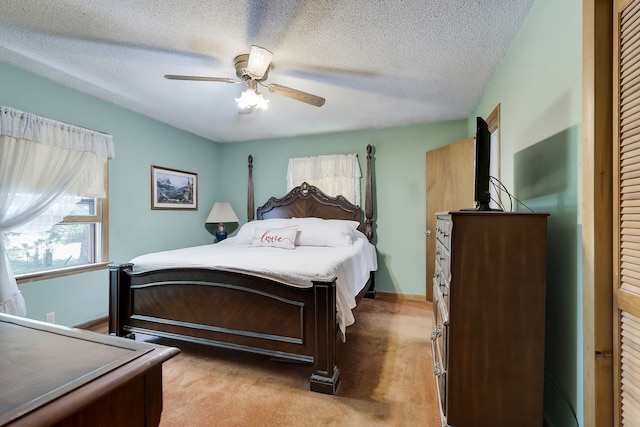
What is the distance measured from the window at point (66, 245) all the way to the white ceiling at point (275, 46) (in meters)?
1.19

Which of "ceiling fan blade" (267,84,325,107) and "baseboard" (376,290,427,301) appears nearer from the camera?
"ceiling fan blade" (267,84,325,107)

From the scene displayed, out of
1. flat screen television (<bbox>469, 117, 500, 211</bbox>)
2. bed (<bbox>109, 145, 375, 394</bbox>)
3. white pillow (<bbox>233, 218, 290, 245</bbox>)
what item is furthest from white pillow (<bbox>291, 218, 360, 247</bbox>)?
flat screen television (<bbox>469, 117, 500, 211</bbox>)

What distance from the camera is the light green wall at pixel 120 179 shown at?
240 cm

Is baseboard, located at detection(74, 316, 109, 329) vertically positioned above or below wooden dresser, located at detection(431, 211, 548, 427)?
below

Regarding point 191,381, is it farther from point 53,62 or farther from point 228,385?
point 53,62

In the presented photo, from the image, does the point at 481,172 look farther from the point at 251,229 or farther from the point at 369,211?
the point at 251,229

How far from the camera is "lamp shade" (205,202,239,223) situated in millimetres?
4305

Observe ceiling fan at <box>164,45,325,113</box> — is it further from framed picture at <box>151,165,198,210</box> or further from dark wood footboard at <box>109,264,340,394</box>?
framed picture at <box>151,165,198,210</box>

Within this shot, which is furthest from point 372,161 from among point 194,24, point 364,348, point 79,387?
point 79,387

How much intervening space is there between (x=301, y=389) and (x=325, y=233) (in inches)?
66.7

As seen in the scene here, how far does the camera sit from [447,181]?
3.25 meters

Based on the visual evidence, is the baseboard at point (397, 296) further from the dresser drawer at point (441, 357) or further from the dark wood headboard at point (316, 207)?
the dresser drawer at point (441, 357)

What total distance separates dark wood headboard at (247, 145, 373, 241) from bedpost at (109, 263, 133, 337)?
2197 millimetres

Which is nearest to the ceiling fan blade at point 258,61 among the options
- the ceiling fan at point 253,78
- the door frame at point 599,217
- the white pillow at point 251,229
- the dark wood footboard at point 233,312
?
the ceiling fan at point 253,78
